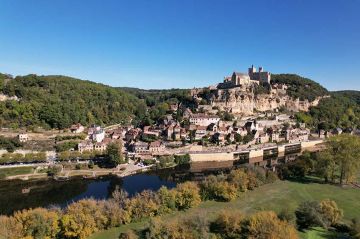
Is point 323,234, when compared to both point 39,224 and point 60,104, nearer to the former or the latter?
point 39,224

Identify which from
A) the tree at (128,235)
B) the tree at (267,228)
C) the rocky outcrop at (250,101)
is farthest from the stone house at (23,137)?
the rocky outcrop at (250,101)

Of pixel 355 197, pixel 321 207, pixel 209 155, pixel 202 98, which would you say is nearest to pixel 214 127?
pixel 209 155

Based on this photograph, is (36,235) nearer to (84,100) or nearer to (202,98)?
(84,100)

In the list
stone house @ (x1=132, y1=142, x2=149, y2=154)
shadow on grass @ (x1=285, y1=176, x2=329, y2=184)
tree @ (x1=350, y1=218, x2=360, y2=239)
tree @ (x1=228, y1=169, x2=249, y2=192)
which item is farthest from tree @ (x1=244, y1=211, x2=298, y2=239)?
stone house @ (x1=132, y1=142, x2=149, y2=154)

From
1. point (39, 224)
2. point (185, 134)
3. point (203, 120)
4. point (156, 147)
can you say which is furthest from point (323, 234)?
point (203, 120)

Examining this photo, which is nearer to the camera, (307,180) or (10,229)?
(10,229)

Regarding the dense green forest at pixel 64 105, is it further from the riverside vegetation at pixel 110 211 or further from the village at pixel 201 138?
the riverside vegetation at pixel 110 211
